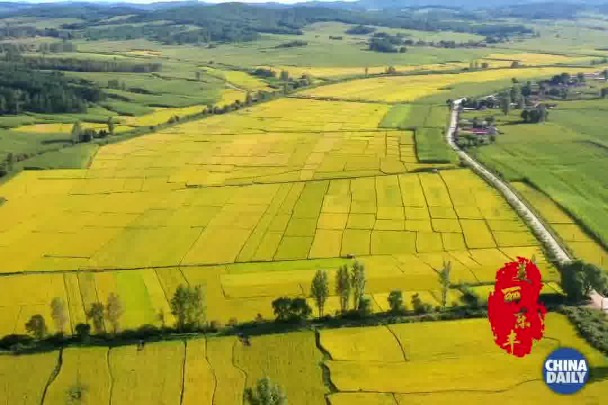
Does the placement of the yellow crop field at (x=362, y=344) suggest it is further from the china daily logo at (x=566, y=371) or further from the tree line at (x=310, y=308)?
the china daily logo at (x=566, y=371)

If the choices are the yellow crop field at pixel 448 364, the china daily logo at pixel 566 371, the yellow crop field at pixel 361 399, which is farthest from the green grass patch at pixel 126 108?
the china daily logo at pixel 566 371

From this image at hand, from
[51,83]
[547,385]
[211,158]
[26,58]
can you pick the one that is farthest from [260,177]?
[26,58]

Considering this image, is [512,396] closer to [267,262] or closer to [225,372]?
[225,372]

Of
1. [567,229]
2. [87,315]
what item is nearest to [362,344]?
[87,315]

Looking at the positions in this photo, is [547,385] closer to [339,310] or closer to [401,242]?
[339,310]

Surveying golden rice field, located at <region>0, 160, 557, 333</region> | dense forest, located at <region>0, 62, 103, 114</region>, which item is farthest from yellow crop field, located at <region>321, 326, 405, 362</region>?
dense forest, located at <region>0, 62, 103, 114</region>
